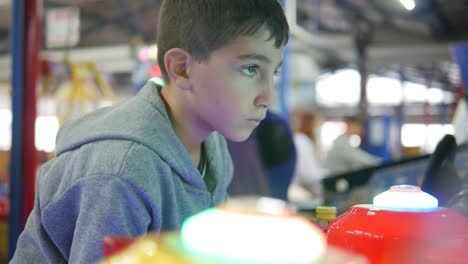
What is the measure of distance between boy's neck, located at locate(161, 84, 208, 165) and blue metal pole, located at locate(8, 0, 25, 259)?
3.33 feet

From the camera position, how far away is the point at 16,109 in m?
1.71

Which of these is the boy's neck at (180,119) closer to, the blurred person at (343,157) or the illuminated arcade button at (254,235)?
the illuminated arcade button at (254,235)

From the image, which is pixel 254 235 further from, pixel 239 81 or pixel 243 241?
pixel 239 81

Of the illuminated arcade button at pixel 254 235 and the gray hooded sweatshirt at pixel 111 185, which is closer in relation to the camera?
the illuminated arcade button at pixel 254 235

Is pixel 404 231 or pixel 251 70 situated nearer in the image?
pixel 404 231

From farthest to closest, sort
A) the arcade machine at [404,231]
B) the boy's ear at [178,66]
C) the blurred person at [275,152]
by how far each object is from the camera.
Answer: the blurred person at [275,152], the boy's ear at [178,66], the arcade machine at [404,231]

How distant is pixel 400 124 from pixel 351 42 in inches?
128

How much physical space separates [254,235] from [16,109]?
5.13ft

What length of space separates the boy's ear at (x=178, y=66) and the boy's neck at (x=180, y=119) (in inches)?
1.2

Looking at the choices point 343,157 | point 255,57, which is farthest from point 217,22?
point 343,157

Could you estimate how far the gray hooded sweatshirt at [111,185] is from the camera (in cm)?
65

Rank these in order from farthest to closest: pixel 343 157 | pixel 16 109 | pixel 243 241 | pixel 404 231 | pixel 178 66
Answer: pixel 343 157 → pixel 16 109 → pixel 178 66 → pixel 404 231 → pixel 243 241

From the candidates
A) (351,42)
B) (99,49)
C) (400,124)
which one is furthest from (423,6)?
(99,49)

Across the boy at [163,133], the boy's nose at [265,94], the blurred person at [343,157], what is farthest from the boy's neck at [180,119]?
the blurred person at [343,157]
